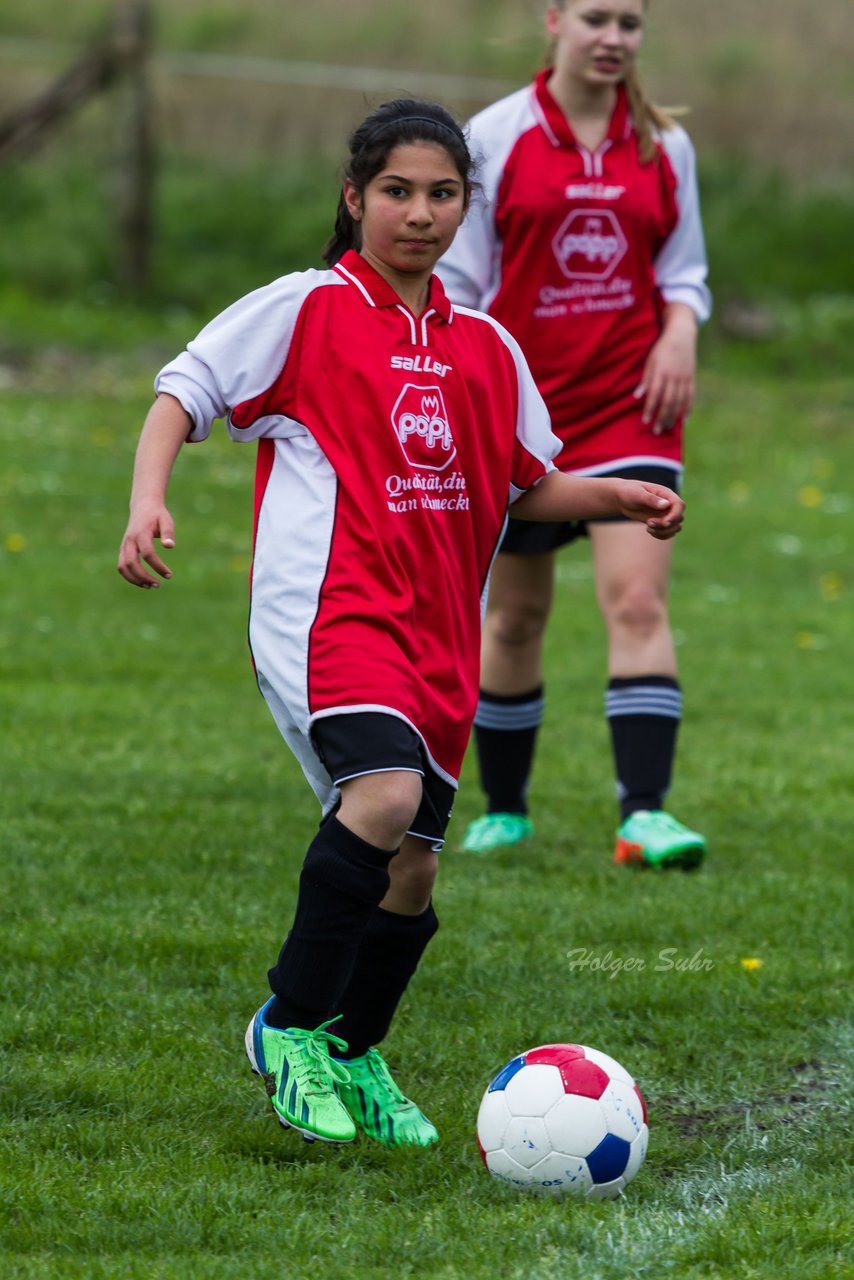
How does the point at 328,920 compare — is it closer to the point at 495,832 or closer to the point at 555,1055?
the point at 555,1055

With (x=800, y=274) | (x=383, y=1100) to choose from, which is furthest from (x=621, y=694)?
(x=800, y=274)

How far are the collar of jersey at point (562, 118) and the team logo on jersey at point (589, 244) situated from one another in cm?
21

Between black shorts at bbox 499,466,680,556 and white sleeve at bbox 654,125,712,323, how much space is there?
47 centimetres

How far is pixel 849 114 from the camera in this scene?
762 inches

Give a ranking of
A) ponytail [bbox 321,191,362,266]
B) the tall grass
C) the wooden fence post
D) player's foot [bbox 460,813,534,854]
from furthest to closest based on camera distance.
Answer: the tall grass → the wooden fence post → player's foot [bbox 460,813,534,854] → ponytail [bbox 321,191,362,266]

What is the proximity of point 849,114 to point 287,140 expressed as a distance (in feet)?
18.9

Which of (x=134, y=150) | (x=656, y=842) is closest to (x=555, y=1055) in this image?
(x=656, y=842)

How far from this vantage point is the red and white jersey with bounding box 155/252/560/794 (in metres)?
3.14

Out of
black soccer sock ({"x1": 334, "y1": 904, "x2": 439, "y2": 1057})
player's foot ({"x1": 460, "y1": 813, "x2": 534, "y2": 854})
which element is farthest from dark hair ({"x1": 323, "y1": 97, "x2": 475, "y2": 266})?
player's foot ({"x1": 460, "y1": 813, "x2": 534, "y2": 854})

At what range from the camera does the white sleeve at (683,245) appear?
520 cm

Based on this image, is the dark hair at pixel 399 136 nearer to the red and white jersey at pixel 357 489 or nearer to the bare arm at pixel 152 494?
the red and white jersey at pixel 357 489

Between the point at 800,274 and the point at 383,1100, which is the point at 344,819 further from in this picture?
the point at 800,274

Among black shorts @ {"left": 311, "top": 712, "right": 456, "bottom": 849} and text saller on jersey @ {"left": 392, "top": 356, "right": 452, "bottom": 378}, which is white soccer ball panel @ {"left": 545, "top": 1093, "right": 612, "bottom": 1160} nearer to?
black shorts @ {"left": 311, "top": 712, "right": 456, "bottom": 849}

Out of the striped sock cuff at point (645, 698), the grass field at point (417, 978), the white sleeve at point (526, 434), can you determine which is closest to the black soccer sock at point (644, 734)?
the striped sock cuff at point (645, 698)
